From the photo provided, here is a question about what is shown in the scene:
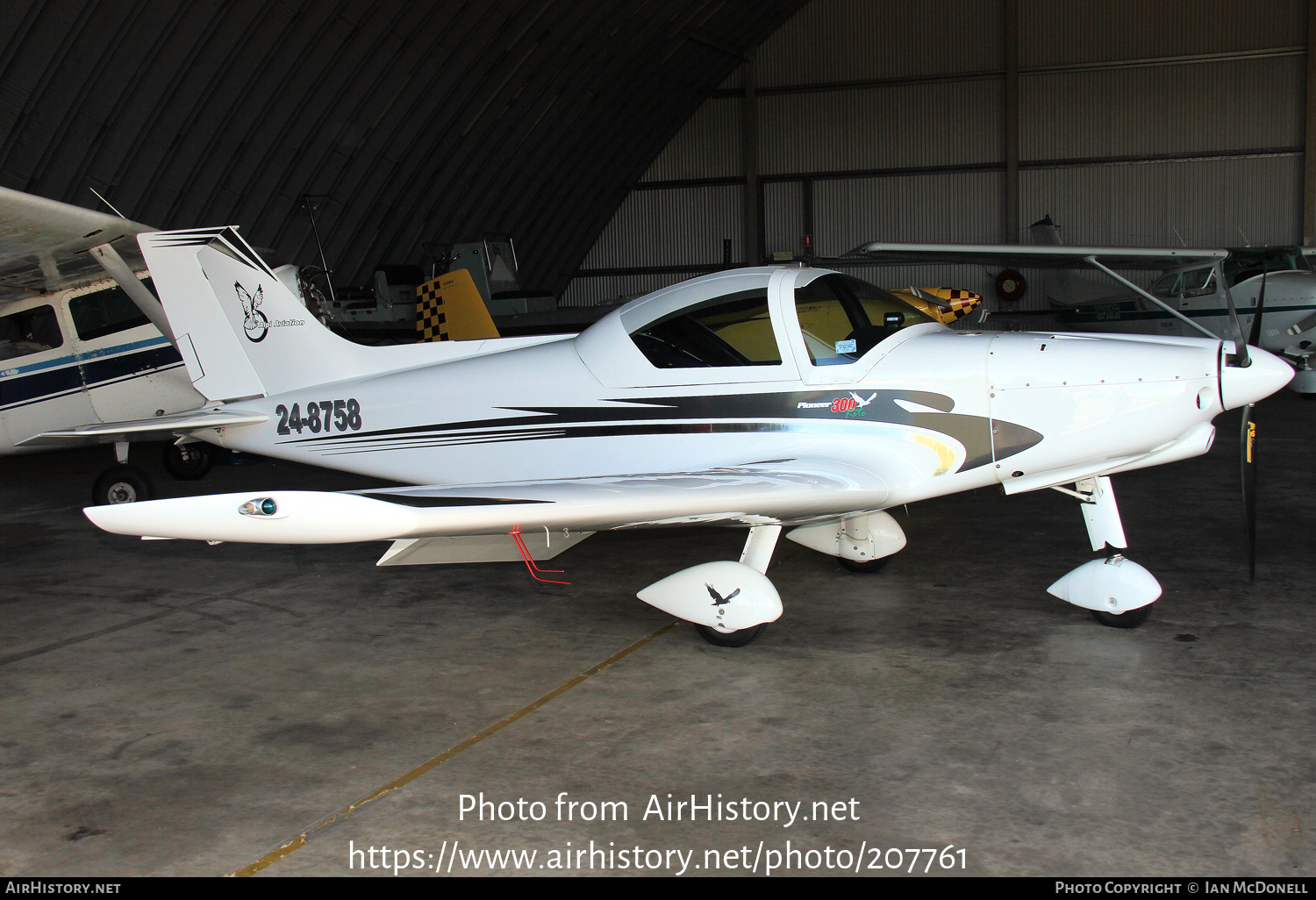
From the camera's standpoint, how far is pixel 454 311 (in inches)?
493

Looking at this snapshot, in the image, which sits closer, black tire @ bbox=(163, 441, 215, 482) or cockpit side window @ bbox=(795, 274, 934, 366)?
cockpit side window @ bbox=(795, 274, 934, 366)

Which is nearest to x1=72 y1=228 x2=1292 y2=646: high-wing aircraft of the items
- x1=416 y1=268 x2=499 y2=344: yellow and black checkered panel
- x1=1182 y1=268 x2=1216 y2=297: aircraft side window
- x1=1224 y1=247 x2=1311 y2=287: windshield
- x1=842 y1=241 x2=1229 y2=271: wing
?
x1=416 y1=268 x2=499 y2=344: yellow and black checkered panel

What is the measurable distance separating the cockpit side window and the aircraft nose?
1.42 m

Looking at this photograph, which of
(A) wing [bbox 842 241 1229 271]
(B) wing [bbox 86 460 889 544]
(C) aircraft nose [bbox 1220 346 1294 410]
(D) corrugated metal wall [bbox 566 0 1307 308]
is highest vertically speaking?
(D) corrugated metal wall [bbox 566 0 1307 308]

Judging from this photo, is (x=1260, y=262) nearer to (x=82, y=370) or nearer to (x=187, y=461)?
(x=187, y=461)

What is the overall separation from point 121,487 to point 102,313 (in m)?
1.82

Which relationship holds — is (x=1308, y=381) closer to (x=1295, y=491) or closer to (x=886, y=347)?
(x=1295, y=491)

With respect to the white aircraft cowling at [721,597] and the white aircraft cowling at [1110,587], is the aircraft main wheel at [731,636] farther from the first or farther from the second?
the white aircraft cowling at [1110,587]

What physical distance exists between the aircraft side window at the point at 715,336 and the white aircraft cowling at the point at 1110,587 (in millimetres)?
1718

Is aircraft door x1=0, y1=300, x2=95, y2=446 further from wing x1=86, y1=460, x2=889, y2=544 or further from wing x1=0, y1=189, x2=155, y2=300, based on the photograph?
wing x1=86, y1=460, x2=889, y2=544

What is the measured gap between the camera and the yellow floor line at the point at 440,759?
2.78 metres

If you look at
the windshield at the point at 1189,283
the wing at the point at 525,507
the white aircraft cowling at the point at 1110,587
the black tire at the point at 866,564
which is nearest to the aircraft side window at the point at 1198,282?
the windshield at the point at 1189,283

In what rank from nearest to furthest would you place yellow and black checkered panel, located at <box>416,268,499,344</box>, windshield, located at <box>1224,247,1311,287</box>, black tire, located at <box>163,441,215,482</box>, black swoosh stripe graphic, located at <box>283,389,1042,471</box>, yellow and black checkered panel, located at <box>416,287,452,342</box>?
black swoosh stripe graphic, located at <box>283,389,1042,471</box>
black tire, located at <box>163,441,215,482</box>
yellow and black checkered panel, located at <box>416,268,499,344</box>
yellow and black checkered panel, located at <box>416,287,452,342</box>
windshield, located at <box>1224,247,1311,287</box>

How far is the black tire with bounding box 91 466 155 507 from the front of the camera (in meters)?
8.32
